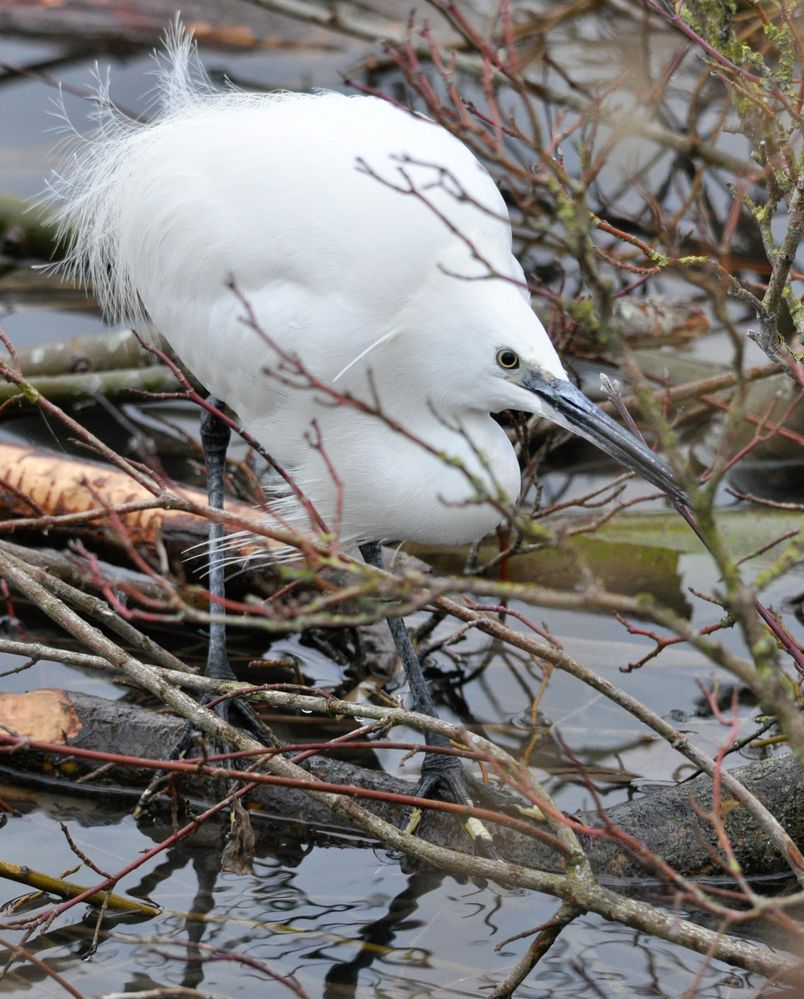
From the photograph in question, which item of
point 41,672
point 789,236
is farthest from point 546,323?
point 789,236

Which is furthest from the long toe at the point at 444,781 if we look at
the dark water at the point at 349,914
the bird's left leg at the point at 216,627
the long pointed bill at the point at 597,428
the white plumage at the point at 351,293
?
the long pointed bill at the point at 597,428

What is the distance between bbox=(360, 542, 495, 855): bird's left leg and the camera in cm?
286

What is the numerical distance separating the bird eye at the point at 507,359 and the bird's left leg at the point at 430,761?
0.85m

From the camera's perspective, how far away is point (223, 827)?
3.28 m

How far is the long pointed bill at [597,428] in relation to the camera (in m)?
2.83

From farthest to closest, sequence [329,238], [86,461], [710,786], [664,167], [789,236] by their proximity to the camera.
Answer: [664,167] < [86,461] < [329,238] < [710,786] < [789,236]

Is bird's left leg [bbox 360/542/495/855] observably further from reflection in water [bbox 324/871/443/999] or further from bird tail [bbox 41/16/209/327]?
bird tail [bbox 41/16/209/327]

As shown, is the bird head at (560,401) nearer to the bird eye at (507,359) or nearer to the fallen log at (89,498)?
the bird eye at (507,359)

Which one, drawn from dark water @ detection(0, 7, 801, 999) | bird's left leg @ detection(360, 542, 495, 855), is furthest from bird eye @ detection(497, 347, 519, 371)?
dark water @ detection(0, 7, 801, 999)

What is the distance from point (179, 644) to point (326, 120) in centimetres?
166

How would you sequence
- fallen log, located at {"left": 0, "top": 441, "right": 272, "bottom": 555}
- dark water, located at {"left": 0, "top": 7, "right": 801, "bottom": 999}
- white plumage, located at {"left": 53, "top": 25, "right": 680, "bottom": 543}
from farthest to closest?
fallen log, located at {"left": 0, "top": 441, "right": 272, "bottom": 555} → white plumage, located at {"left": 53, "top": 25, "right": 680, "bottom": 543} → dark water, located at {"left": 0, "top": 7, "right": 801, "bottom": 999}

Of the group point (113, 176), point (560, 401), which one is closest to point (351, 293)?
point (560, 401)

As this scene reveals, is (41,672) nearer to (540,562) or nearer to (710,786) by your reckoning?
(540,562)

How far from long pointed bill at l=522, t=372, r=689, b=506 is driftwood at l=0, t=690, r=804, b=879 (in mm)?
688
